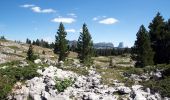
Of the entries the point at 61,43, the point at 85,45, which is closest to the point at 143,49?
the point at 85,45

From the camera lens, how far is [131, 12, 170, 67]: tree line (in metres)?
67.6

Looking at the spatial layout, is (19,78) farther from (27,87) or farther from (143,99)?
(143,99)

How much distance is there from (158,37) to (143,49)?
5.17 metres

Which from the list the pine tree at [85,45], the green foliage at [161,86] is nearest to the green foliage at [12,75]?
the green foliage at [161,86]

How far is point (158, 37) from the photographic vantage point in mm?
70562

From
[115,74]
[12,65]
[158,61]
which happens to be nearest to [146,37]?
[158,61]

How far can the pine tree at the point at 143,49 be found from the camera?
6769 centimetres

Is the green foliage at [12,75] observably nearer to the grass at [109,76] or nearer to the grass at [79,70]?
the grass at [79,70]

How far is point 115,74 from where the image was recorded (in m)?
33.9

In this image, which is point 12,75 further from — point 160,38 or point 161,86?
point 160,38

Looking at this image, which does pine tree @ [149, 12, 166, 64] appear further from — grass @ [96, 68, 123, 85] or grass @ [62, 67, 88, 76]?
grass @ [62, 67, 88, 76]

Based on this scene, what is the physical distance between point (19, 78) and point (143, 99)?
1202cm

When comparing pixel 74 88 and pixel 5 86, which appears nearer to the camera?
pixel 5 86

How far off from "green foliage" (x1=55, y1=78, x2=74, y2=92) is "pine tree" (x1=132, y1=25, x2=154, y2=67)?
42434 mm
